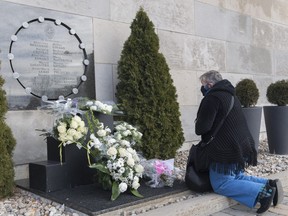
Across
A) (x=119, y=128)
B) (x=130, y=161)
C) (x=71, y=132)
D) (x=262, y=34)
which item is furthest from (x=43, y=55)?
(x=262, y=34)

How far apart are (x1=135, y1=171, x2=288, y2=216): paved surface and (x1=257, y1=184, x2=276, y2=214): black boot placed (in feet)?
0.47

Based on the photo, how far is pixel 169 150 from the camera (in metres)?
5.60

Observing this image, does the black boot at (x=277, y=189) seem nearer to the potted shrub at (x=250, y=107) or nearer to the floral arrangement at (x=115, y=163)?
the floral arrangement at (x=115, y=163)

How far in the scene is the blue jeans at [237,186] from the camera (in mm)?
3869

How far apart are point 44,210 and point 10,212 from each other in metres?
0.32

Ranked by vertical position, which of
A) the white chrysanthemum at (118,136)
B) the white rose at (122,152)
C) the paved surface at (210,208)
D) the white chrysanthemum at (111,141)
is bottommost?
the paved surface at (210,208)

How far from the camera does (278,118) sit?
6836 millimetres

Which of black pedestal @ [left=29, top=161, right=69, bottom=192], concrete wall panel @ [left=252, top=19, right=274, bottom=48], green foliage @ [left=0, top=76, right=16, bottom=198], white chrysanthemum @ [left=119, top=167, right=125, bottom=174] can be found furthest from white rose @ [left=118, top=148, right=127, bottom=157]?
concrete wall panel @ [left=252, top=19, right=274, bottom=48]

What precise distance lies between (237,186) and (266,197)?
330 millimetres

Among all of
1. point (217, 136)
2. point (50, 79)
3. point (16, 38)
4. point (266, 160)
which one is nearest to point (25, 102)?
point (50, 79)

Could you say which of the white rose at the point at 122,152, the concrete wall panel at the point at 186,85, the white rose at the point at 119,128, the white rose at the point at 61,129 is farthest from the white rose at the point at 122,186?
the concrete wall panel at the point at 186,85

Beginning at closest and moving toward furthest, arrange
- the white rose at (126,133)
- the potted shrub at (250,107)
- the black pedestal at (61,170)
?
the black pedestal at (61,170) → the white rose at (126,133) → the potted shrub at (250,107)

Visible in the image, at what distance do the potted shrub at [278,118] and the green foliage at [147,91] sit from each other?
2.31m

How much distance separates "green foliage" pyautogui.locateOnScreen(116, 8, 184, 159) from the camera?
5389mm
